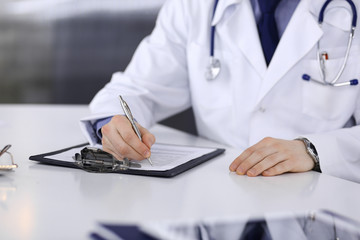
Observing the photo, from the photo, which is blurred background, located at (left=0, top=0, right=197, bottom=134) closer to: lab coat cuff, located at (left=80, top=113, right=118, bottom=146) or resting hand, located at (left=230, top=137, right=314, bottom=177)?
lab coat cuff, located at (left=80, top=113, right=118, bottom=146)

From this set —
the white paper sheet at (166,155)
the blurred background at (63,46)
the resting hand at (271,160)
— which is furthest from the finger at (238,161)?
the blurred background at (63,46)

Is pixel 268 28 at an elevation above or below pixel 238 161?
above

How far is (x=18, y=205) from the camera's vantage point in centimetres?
77

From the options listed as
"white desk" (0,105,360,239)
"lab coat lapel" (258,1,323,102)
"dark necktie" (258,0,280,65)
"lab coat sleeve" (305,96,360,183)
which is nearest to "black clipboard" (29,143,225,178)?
"white desk" (0,105,360,239)

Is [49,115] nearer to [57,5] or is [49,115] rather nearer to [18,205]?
[18,205]

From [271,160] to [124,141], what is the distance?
0.34 metres

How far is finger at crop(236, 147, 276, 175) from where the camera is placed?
1006mm

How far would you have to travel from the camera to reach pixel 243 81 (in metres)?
1.50

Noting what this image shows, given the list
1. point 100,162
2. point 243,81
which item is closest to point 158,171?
point 100,162

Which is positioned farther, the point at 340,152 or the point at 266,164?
the point at 340,152

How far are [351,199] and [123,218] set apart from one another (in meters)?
0.42

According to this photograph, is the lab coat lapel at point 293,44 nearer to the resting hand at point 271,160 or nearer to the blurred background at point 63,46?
the resting hand at point 271,160

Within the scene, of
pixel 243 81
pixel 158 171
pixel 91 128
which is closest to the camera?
pixel 158 171

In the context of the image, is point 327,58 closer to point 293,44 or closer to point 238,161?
point 293,44
